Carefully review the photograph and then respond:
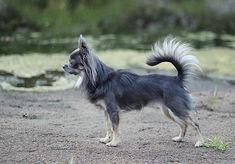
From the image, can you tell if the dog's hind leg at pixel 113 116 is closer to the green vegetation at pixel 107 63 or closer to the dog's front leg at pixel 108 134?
the dog's front leg at pixel 108 134

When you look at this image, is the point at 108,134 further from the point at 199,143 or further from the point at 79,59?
the point at 199,143

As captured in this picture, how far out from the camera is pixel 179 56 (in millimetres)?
8297

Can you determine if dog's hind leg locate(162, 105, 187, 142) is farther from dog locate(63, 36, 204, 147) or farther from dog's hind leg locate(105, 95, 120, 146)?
dog's hind leg locate(105, 95, 120, 146)

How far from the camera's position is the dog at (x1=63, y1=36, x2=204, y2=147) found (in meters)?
8.07

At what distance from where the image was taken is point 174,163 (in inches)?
286

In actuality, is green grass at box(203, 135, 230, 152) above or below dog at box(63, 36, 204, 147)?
below

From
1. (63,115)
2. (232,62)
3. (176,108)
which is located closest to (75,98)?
(63,115)

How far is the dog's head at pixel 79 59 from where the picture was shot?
797 cm

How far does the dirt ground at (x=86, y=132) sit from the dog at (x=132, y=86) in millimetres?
415

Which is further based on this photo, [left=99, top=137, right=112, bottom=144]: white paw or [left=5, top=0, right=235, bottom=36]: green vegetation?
A: [left=5, top=0, right=235, bottom=36]: green vegetation

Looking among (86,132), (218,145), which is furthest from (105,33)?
(218,145)

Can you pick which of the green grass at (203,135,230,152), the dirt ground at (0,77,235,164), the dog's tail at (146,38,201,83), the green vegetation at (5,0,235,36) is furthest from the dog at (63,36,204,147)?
the green vegetation at (5,0,235,36)

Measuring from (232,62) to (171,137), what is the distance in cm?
907

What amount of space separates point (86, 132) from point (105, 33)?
13690mm
